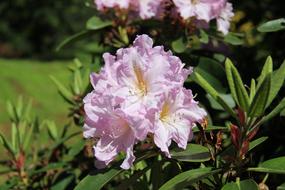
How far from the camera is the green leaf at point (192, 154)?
1360 millimetres

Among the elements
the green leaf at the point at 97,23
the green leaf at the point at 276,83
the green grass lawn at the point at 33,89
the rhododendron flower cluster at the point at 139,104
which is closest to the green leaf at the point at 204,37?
the green leaf at the point at 97,23

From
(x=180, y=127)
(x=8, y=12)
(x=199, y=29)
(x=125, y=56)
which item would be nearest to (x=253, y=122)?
(x=180, y=127)

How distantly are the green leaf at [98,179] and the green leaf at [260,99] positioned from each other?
13.9 inches

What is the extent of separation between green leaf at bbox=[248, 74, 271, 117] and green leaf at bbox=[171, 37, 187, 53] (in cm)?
68

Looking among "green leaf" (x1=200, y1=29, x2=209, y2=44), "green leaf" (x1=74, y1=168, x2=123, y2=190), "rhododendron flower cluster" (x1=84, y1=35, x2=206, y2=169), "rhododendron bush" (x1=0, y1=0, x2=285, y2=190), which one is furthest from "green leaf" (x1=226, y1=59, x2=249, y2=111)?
"green leaf" (x1=200, y1=29, x2=209, y2=44)

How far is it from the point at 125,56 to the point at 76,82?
0.64 meters

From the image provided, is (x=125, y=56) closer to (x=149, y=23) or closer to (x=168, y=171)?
(x=168, y=171)

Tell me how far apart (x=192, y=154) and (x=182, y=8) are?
23.0 inches

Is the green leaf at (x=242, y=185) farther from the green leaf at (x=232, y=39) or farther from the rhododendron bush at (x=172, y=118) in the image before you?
the green leaf at (x=232, y=39)

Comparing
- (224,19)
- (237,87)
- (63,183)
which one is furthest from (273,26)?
(63,183)

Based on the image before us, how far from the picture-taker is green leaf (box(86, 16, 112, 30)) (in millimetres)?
2068

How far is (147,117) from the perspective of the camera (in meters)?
1.28

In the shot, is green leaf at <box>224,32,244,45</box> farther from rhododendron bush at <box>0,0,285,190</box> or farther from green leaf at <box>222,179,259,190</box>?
green leaf at <box>222,179,259,190</box>

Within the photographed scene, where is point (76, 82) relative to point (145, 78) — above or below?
below
